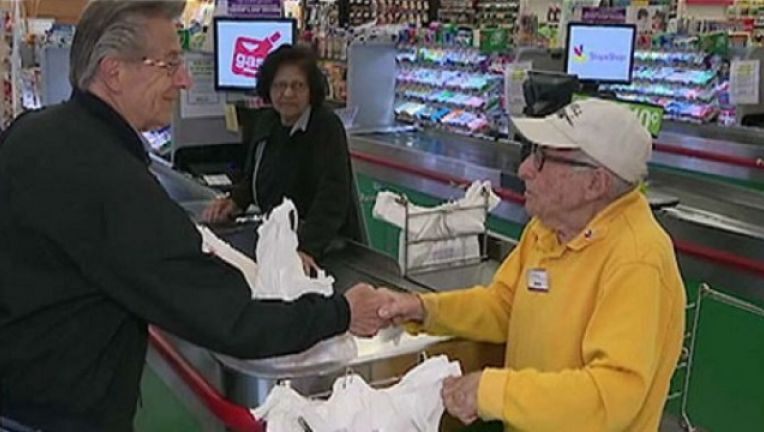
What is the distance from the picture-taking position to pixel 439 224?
8.92ft

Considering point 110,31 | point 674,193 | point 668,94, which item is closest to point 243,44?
point 674,193

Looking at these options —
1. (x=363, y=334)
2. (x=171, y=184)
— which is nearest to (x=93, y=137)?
(x=363, y=334)

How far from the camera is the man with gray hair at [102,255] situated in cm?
172

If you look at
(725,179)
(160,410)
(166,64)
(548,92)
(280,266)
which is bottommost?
(160,410)

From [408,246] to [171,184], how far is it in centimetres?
201

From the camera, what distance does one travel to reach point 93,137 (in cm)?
176

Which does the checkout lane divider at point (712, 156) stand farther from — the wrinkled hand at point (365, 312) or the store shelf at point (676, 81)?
the wrinkled hand at point (365, 312)

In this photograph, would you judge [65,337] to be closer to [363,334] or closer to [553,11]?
[363,334]

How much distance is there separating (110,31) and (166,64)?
13 cm

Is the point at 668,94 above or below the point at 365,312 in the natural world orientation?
above

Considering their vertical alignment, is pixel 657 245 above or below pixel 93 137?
below

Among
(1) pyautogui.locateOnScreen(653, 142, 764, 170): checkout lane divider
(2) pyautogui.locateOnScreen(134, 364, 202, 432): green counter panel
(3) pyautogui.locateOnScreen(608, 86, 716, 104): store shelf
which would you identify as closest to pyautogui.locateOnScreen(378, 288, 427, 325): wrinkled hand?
(2) pyautogui.locateOnScreen(134, 364, 202, 432): green counter panel

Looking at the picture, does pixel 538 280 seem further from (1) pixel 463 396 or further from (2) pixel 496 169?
(2) pixel 496 169

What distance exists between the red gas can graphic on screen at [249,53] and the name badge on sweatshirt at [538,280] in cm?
340
